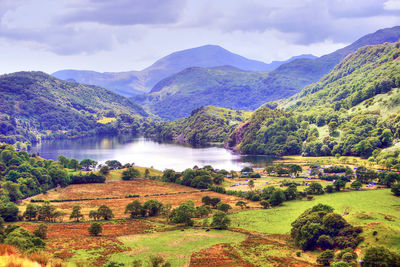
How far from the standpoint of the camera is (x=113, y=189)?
90938 millimetres

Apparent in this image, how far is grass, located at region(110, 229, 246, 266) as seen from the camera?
142 feet

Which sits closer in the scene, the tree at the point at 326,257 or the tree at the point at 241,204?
the tree at the point at 326,257

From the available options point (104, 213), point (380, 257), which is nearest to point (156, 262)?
point (380, 257)

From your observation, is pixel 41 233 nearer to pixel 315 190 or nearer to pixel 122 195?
pixel 122 195

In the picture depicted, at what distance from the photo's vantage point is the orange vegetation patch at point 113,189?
83.8 metres

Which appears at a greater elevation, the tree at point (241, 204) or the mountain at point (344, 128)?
the mountain at point (344, 128)

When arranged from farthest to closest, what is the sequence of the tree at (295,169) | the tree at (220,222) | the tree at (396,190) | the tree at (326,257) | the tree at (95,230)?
1. the tree at (295,169)
2. the tree at (396,190)
3. the tree at (220,222)
4. the tree at (95,230)
5. the tree at (326,257)

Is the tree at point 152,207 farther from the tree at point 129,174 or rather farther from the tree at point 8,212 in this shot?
the tree at point 129,174

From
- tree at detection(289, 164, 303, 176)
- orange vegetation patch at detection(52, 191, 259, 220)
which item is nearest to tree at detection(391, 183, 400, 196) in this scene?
orange vegetation patch at detection(52, 191, 259, 220)

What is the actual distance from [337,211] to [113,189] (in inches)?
2221

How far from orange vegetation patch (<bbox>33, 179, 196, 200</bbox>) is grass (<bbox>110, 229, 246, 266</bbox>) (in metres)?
34.7

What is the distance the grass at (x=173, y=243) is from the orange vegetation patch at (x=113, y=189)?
114ft

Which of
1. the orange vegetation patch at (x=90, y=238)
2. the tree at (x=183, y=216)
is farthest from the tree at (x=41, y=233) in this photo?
the tree at (x=183, y=216)

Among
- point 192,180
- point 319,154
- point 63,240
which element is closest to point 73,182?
point 192,180
